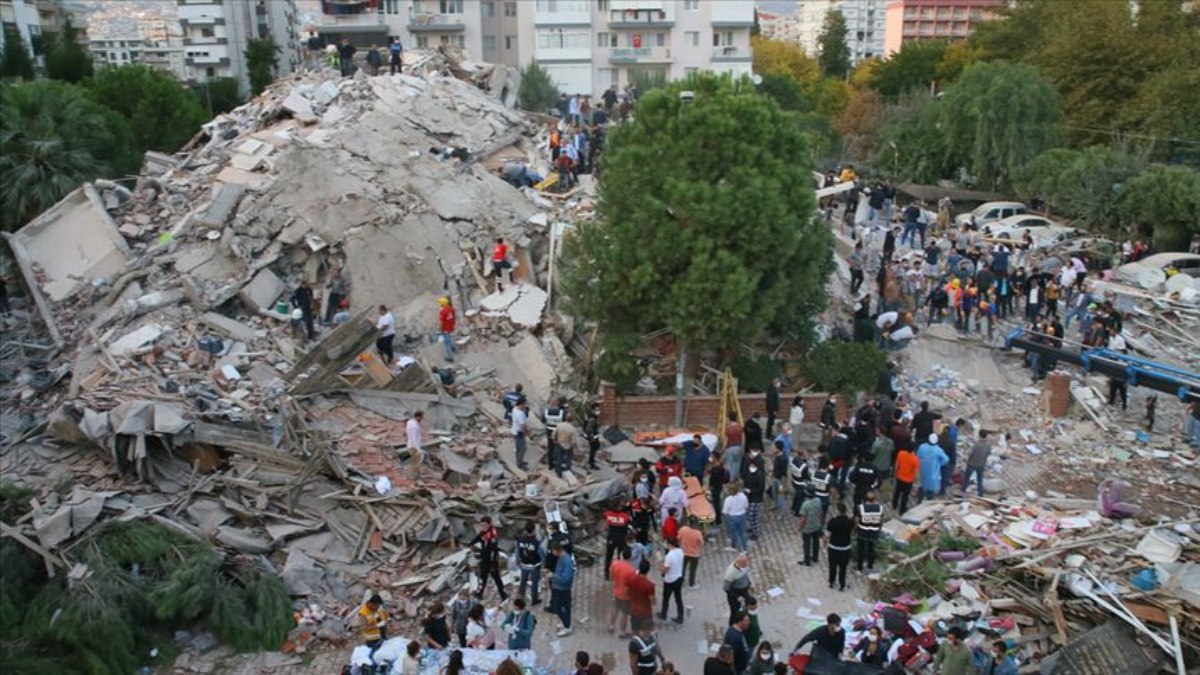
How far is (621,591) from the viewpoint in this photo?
12094mm

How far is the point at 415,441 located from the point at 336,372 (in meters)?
2.64

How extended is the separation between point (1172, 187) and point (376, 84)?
2390cm

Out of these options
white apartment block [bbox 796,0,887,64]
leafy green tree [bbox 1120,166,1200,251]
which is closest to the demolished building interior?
leafy green tree [bbox 1120,166,1200,251]

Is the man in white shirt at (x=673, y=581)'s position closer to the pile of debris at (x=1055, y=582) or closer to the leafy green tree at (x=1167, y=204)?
the pile of debris at (x=1055, y=582)

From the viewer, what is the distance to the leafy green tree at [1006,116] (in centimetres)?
3778

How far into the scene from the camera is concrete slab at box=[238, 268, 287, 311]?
20.3m

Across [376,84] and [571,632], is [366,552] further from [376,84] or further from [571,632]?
[376,84]

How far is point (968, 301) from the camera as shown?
72.4 feet

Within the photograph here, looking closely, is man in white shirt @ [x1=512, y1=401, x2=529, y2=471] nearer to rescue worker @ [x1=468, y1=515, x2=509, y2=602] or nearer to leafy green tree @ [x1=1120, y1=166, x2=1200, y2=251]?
rescue worker @ [x1=468, y1=515, x2=509, y2=602]

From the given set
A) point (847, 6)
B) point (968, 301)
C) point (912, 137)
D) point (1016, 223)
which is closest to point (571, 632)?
point (968, 301)

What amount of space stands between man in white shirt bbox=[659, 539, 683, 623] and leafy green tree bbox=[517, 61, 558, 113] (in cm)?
2986

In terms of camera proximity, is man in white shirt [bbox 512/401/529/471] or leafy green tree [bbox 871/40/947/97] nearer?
man in white shirt [bbox 512/401/529/471]

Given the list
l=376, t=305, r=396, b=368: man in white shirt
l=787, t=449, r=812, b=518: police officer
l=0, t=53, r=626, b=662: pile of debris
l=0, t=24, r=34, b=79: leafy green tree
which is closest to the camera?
l=0, t=53, r=626, b=662: pile of debris

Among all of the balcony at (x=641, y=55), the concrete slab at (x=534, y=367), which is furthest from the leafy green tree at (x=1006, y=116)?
the concrete slab at (x=534, y=367)
